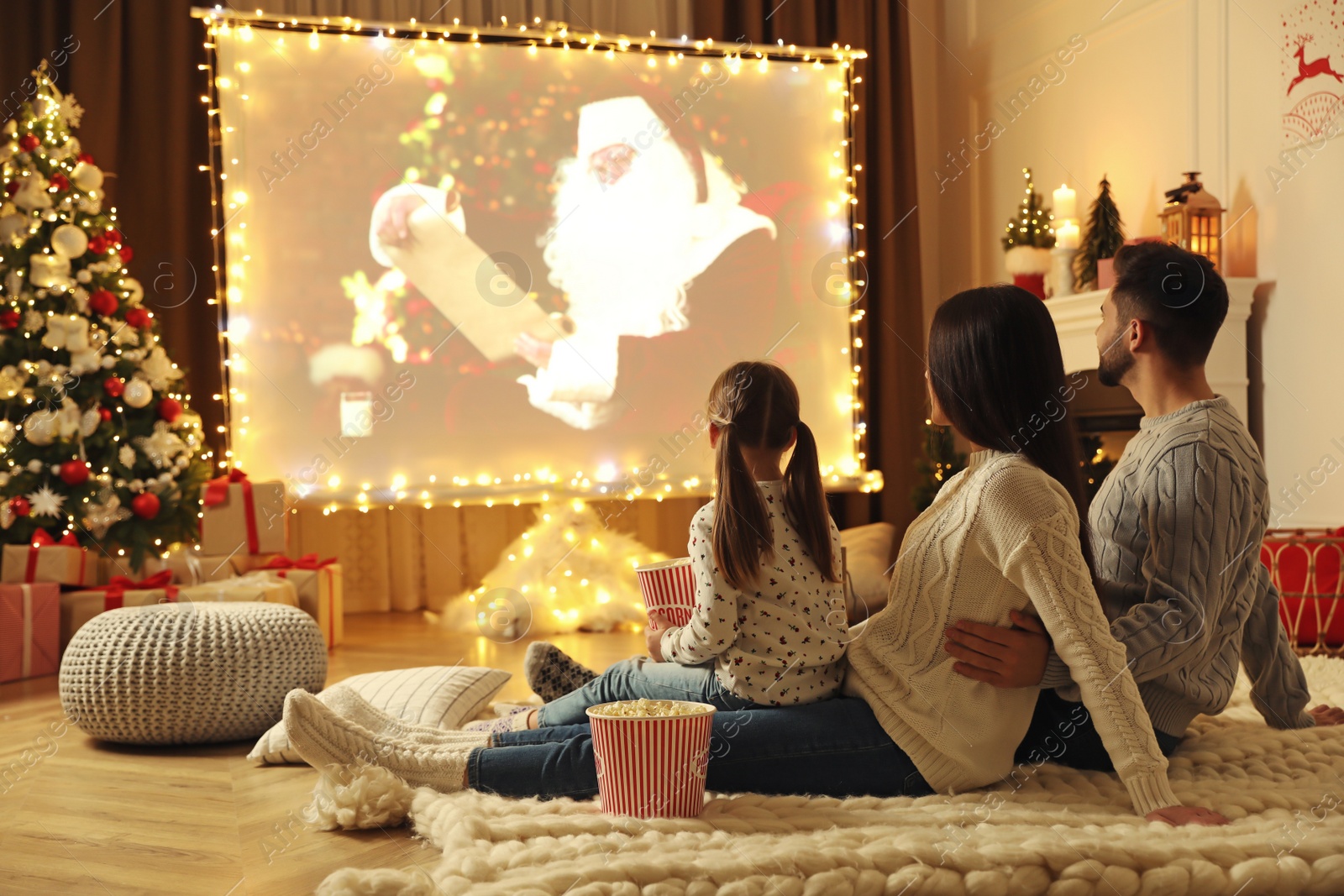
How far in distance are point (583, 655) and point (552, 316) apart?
1.33 metres

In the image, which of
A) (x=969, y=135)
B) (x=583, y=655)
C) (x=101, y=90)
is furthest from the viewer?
(x=969, y=135)

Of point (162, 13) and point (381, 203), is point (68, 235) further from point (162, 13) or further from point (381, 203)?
point (162, 13)

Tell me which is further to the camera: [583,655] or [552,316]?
[552,316]

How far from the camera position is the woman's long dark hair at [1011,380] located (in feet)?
5.02

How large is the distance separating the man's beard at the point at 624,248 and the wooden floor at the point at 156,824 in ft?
7.46

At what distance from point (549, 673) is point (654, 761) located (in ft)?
2.20

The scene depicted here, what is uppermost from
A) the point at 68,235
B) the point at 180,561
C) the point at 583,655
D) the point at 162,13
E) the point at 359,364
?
the point at 162,13

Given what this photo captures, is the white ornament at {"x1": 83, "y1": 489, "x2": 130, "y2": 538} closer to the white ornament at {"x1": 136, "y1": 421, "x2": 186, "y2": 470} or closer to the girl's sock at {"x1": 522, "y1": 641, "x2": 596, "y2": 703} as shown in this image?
the white ornament at {"x1": 136, "y1": 421, "x2": 186, "y2": 470}

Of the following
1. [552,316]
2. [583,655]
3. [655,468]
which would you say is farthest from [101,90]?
[583,655]

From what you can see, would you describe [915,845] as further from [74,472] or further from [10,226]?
[10,226]

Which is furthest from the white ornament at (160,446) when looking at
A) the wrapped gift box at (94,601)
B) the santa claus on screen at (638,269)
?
the santa claus on screen at (638,269)

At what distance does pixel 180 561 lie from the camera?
137 inches

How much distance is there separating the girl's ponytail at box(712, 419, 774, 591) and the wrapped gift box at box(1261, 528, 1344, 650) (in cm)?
198

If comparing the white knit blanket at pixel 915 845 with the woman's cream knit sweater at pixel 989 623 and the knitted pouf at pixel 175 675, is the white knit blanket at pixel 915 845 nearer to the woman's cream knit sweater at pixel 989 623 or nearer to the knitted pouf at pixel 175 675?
the woman's cream knit sweater at pixel 989 623
